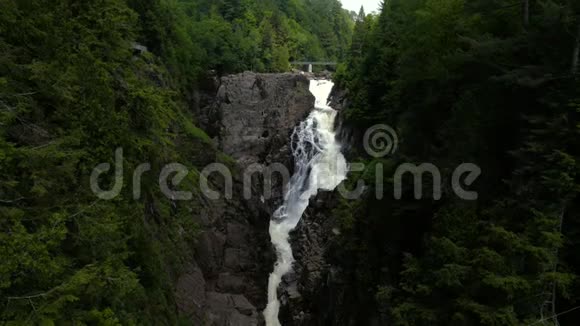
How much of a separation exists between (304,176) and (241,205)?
293 inches

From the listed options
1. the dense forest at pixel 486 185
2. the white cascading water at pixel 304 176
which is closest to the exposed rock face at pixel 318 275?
the white cascading water at pixel 304 176

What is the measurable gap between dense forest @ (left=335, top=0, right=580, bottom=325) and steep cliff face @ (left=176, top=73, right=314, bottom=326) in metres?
6.08

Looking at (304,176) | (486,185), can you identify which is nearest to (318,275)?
(304,176)

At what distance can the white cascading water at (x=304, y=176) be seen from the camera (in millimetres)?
25013

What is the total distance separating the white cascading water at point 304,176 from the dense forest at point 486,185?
23.7 feet

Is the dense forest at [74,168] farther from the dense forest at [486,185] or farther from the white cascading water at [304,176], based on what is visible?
the white cascading water at [304,176]

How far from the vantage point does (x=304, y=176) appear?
30359 mm

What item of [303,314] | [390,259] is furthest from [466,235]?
[303,314]

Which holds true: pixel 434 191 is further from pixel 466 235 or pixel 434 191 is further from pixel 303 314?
pixel 303 314

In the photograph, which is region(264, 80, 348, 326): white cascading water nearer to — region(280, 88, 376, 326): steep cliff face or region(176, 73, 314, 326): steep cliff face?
region(280, 88, 376, 326): steep cliff face

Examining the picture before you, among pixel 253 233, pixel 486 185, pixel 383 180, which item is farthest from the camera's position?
pixel 253 233

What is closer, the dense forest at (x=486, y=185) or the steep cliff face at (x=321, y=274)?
the dense forest at (x=486, y=185)

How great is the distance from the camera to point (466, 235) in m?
9.91

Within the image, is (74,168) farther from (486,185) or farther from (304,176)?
(304,176)
